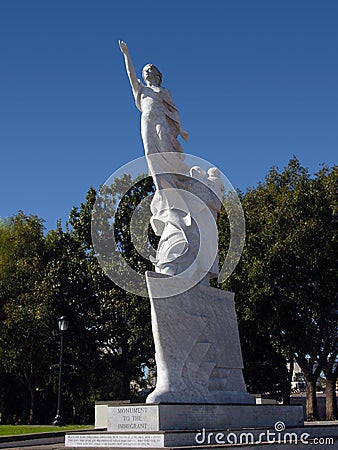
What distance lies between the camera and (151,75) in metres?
15.4

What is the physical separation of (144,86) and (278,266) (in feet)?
45.4

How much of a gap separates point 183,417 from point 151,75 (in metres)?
8.06

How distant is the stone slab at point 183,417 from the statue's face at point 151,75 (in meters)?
7.69

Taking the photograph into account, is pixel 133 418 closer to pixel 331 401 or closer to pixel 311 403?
pixel 311 403

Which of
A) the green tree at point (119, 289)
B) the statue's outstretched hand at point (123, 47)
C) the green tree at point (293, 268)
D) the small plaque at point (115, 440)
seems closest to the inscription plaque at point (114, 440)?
the small plaque at point (115, 440)

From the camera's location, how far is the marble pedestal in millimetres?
12664

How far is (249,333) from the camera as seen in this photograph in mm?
30922

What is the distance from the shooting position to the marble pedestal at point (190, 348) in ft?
41.5

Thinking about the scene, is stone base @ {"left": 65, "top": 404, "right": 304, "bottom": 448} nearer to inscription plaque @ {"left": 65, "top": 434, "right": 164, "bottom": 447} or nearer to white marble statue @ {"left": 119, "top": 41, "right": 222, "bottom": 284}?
inscription plaque @ {"left": 65, "top": 434, "right": 164, "bottom": 447}

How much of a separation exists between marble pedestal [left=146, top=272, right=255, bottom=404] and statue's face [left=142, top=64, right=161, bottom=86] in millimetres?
5049

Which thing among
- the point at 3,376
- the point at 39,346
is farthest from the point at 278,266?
the point at 3,376

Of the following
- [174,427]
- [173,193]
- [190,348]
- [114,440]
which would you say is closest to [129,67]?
[173,193]

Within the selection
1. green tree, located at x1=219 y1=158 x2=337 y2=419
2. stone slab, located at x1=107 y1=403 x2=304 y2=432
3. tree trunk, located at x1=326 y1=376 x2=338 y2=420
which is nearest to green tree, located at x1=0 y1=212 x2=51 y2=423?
green tree, located at x1=219 y1=158 x2=337 y2=419

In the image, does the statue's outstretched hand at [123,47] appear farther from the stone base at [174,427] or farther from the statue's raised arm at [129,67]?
the stone base at [174,427]
